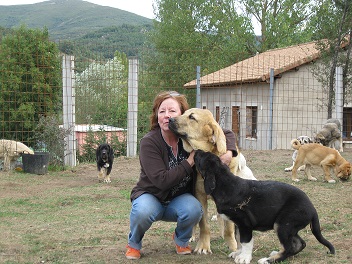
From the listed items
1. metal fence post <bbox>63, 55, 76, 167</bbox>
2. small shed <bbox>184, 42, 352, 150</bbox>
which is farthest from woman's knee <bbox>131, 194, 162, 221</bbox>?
small shed <bbox>184, 42, 352, 150</bbox>

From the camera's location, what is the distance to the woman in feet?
14.6

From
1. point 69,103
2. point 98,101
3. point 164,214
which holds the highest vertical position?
point 98,101

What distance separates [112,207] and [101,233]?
178 centimetres

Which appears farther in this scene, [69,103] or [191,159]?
[69,103]

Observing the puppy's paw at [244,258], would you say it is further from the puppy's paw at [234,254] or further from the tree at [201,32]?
the tree at [201,32]

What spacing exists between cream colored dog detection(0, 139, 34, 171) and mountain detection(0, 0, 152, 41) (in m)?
140

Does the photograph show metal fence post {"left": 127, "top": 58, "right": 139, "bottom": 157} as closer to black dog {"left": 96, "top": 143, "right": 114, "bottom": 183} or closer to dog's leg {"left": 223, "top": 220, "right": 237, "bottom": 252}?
black dog {"left": 96, "top": 143, "right": 114, "bottom": 183}

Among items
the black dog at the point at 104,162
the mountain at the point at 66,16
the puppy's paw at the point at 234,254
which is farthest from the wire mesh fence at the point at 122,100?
the mountain at the point at 66,16

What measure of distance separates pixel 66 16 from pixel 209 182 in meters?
179

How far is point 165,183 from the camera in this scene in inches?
174

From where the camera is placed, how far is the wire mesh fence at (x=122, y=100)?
13.1m

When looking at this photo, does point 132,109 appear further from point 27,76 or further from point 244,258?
point 244,258

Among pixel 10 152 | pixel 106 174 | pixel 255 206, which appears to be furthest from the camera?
pixel 10 152

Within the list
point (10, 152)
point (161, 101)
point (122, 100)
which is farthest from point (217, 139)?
point (122, 100)
